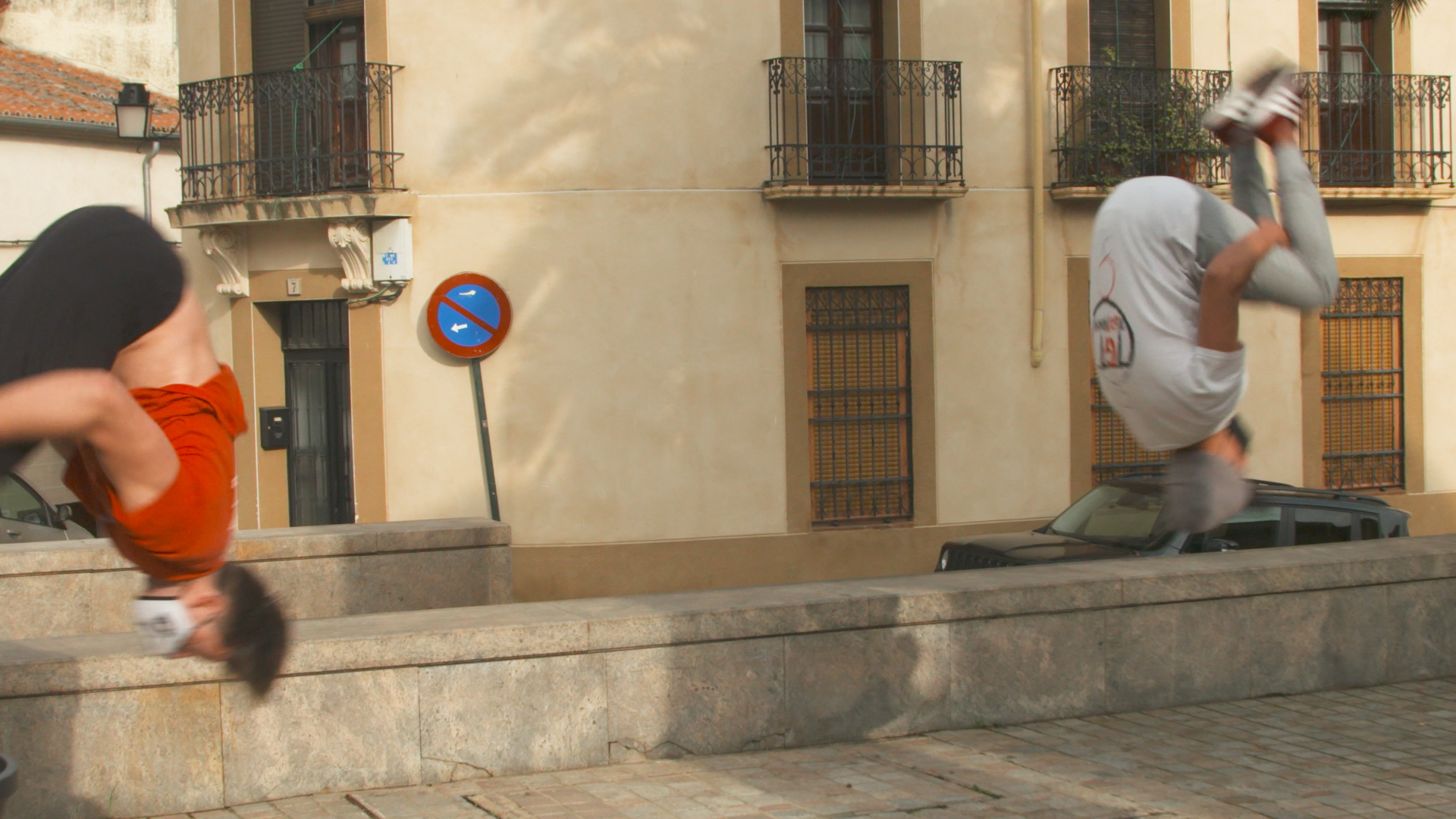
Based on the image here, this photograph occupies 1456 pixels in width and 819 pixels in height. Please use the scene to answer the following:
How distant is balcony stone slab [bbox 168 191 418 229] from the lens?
49.1 feet

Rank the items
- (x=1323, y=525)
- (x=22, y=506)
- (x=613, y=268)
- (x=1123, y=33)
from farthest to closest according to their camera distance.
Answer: (x=1123, y=33) < (x=613, y=268) < (x=22, y=506) < (x=1323, y=525)

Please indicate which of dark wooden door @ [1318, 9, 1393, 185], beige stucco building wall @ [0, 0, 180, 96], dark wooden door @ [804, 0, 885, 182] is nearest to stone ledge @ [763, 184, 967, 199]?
dark wooden door @ [804, 0, 885, 182]

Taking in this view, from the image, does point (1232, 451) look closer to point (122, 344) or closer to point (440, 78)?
point (122, 344)

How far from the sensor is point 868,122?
16.1 metres

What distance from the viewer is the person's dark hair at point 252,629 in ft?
10.1

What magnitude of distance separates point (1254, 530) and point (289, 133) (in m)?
10.7

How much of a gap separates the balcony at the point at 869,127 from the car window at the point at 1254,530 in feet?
19.7

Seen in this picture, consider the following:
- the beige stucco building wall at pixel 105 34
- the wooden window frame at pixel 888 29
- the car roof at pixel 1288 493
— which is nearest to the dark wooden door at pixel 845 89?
the wooden window frame at pixel 888 29

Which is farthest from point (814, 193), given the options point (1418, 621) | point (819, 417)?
point (1418, 621)

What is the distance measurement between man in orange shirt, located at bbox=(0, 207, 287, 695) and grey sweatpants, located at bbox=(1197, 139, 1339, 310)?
7.38 ft

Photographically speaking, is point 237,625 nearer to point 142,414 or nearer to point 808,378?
point 142,414

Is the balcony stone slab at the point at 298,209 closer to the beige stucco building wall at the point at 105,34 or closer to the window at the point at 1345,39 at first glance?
the window at the point at 1345,39

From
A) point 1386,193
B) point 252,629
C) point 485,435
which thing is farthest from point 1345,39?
point 252,629

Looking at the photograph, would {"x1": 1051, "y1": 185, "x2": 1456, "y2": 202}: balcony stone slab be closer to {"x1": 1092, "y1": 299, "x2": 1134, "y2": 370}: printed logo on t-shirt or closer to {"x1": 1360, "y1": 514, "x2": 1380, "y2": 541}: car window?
{"x1": 1360, "y1": 514, "x2": 1380, "y2": 541}: car window
